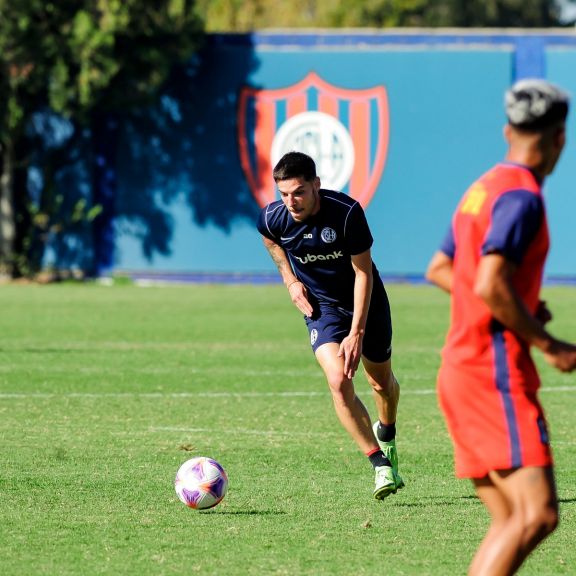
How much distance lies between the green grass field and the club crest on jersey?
1.49m

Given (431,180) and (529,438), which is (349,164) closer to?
(431,180)

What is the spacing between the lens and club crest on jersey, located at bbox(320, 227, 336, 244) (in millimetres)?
8219

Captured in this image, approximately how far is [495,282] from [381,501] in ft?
11.7

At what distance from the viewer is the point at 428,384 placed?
532 inches

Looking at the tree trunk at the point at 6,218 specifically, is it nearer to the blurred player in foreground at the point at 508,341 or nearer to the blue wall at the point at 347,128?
the blue wall at the point at 347,128

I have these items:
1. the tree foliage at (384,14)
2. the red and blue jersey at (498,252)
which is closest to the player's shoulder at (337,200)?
the red and blue jersey at (498,252)

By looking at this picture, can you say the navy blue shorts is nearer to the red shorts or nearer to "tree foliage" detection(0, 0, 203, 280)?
the red shorts

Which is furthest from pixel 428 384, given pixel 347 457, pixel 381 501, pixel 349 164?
pixel 349 164

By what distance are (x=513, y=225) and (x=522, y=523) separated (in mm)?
1003

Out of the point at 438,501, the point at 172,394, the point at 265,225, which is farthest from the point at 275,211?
the point at 172,394

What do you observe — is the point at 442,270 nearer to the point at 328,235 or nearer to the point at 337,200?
the point at 328,235

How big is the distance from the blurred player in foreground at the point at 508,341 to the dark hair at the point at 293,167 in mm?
3072

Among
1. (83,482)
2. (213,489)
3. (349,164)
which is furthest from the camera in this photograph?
(349,164)

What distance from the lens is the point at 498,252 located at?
4.52m
